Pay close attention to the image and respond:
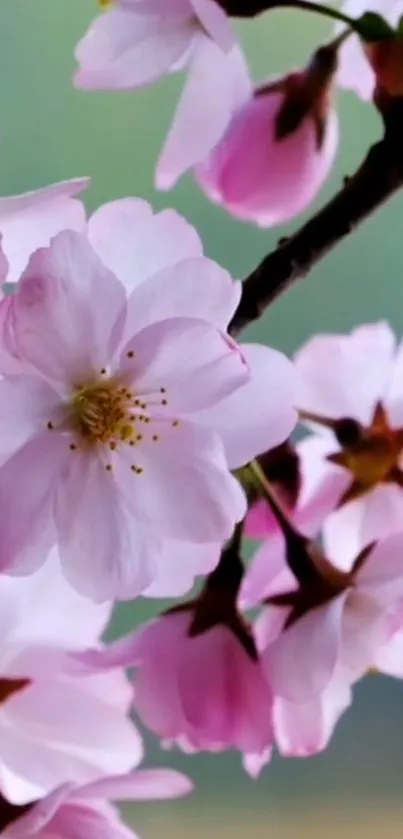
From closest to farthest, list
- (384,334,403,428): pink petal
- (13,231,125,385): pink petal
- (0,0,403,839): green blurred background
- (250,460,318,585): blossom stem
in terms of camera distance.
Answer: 1. (13,231,125,385): pink petal
2. (250,460,318,585): blossom stem
3. (384,334,403,428): pink petal
4. (0,0,403,839): green blurred background

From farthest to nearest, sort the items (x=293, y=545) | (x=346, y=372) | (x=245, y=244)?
(x=245, y=244)
(x=346, y=372)
(x=293, y=545)

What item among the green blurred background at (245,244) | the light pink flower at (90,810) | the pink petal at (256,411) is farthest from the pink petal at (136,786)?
the green blurred background at (245,244)

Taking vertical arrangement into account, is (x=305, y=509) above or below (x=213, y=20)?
below

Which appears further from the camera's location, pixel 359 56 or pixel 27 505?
pixel 359 56

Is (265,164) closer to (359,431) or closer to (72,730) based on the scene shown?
(359,431)

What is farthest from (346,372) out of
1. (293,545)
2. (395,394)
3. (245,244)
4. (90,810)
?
(245,244)

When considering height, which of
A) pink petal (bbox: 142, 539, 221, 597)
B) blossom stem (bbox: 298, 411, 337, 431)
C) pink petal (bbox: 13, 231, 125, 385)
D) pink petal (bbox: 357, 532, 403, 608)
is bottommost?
blossom stem (bbox: 298, 411, 337, 431)

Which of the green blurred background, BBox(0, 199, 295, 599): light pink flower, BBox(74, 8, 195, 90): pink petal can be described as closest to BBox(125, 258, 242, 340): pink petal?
BBox(0, 199, 295, 599): light pink flower

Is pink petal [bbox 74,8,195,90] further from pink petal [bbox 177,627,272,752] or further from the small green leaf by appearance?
pink petal [bbox 177,627,272,752]
